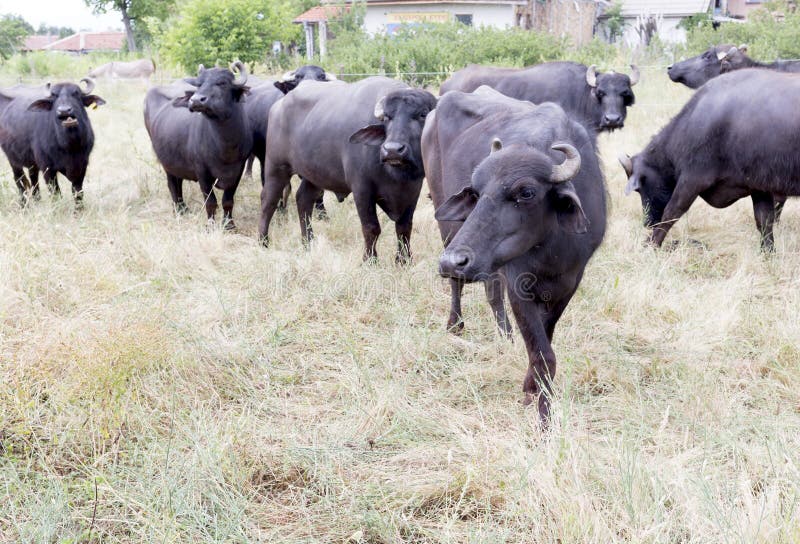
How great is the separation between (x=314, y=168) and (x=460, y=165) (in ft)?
8.51

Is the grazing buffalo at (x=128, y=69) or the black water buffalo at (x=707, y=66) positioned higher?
the black water buffalo at (x=707, y=66)

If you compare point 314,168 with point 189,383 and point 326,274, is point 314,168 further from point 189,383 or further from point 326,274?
point 189,383

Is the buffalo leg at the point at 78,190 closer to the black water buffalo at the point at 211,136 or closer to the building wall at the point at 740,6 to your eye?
the black water buffalo at the point at 211,136

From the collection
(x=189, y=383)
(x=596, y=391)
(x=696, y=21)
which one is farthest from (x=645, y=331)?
(x=696, y=21)

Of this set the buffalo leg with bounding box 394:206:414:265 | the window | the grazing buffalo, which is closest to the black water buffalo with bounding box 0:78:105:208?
the buffalo leg with bounding box 394:206:414:265

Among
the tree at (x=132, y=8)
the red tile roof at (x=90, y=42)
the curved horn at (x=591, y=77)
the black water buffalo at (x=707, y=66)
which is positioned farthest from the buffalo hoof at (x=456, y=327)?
the red tile roof at (x=90, y=42)

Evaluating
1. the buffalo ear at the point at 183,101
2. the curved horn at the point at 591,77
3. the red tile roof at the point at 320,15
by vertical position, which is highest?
the red tile roof at the point at 320,15

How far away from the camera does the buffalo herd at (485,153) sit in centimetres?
307

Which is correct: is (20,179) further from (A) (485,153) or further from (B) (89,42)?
(B) (89,42)

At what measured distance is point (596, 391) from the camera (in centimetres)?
384

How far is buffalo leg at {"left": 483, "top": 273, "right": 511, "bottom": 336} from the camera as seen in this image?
173 inches

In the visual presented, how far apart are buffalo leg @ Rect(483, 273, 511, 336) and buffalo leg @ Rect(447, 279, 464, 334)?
0.69 feet

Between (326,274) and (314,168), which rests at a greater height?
(314,168)

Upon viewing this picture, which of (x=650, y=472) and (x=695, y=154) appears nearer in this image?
(x=650, y=472)
